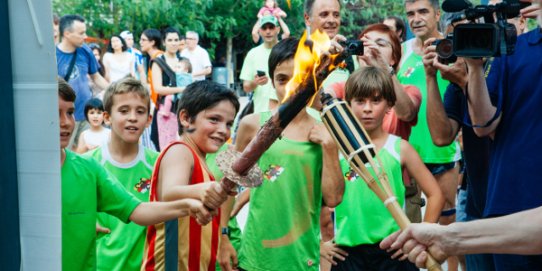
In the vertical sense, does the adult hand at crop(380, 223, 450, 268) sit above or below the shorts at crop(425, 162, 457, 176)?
above

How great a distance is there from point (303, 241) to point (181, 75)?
22.9 ft

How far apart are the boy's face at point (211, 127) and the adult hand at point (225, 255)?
62 centimetres

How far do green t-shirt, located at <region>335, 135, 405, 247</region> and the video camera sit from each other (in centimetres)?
124

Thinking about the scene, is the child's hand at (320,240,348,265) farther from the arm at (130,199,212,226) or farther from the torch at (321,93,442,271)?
the torch at (321,93,442,271)

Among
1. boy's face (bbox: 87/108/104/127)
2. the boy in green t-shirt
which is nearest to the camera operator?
the boy in green t-shirt

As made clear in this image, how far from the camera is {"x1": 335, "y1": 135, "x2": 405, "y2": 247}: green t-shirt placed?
4.73 metres

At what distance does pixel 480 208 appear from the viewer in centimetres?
467

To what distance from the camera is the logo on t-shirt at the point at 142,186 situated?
490 cm

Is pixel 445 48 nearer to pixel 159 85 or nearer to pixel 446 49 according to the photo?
pixel 446 49

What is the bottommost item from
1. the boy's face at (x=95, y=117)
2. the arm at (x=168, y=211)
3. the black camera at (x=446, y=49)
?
the boy's face at (x=95, y=117)

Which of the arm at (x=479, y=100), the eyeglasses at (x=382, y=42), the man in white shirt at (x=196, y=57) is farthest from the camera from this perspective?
the man in white shirt at (x=196, y=57)

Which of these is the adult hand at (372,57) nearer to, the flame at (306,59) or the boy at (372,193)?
the boy at (372,193)

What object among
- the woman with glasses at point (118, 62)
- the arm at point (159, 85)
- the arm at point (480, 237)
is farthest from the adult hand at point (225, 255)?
the woman with glasses at point (118, 62)

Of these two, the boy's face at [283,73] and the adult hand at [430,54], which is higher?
the adult hand at [430,54]
